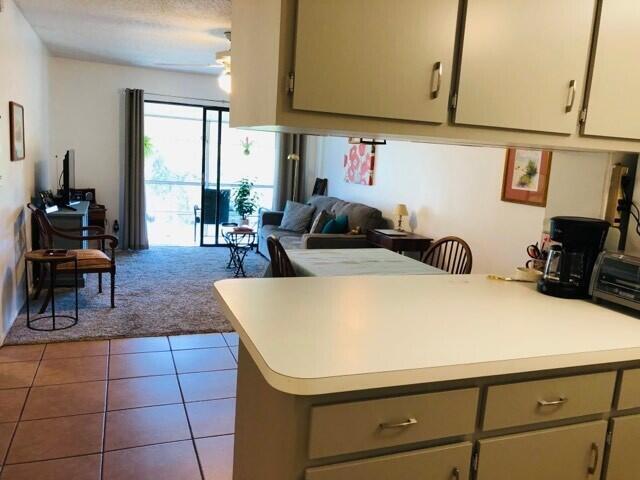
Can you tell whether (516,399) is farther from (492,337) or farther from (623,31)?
(623,31)

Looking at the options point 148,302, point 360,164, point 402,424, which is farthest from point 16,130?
point 402,424

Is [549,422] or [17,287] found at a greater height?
[549,422]

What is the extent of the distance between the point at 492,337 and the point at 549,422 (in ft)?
0.94

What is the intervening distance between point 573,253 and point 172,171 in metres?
6.34

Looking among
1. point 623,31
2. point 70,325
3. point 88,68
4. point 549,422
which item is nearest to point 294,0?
point 623,31

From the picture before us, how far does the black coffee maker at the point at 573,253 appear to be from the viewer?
198 centimetres

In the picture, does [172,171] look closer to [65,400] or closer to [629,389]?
[65,400]

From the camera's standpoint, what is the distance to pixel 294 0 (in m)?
1.45

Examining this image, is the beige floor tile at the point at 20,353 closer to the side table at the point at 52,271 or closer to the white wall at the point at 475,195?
the side table at the point at 52,271

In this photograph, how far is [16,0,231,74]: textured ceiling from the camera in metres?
4.01

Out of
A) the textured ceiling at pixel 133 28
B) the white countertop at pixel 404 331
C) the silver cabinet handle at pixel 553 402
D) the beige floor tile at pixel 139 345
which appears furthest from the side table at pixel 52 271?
the silver cabinet handle at pixel 553 402

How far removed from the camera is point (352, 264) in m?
3.21

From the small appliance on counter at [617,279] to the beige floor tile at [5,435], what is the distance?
2.63 meters

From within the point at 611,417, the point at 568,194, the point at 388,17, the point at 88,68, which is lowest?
the point at 611,417
